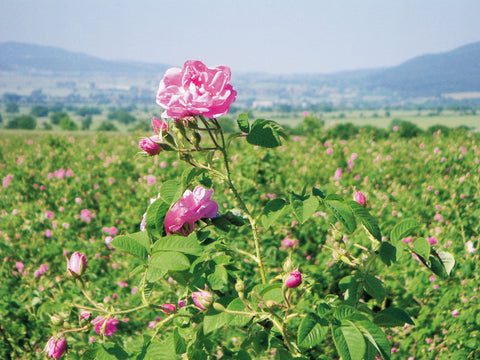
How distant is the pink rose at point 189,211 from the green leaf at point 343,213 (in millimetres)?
321

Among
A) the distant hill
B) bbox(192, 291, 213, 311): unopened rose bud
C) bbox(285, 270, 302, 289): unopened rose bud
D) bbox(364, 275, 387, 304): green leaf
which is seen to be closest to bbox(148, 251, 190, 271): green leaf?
bbox(192, 291, 213, 311): unopened rose bud

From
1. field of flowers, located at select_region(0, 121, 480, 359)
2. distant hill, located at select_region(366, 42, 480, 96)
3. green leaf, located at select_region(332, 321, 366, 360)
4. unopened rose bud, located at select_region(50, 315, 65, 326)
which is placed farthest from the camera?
distant hill, located at select_region(366, 42, 480, 96)

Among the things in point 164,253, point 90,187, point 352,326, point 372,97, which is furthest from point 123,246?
point 372,97

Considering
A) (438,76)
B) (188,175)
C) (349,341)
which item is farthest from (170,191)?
(438,76)

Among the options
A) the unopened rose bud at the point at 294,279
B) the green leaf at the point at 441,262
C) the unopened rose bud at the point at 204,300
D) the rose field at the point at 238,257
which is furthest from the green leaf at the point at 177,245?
the green leaf at the point at 441,262

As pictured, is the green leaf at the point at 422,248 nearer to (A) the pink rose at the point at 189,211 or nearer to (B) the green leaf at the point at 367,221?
(B) the green leaf at the point at 367,221

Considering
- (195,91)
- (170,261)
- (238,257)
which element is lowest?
(238,257)

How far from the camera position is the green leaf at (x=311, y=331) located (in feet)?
2.58

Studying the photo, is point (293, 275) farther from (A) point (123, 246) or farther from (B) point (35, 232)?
(B) point (35, 232)

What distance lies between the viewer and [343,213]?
0.85 metres

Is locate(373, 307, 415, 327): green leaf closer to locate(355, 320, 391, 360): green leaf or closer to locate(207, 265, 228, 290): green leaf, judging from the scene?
locate(355, 320, 391, 360): green leaf

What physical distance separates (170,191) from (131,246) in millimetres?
158

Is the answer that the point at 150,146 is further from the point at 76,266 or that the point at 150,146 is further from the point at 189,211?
the point at 76,266

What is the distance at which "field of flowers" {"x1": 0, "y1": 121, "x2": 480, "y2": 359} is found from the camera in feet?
5.88
